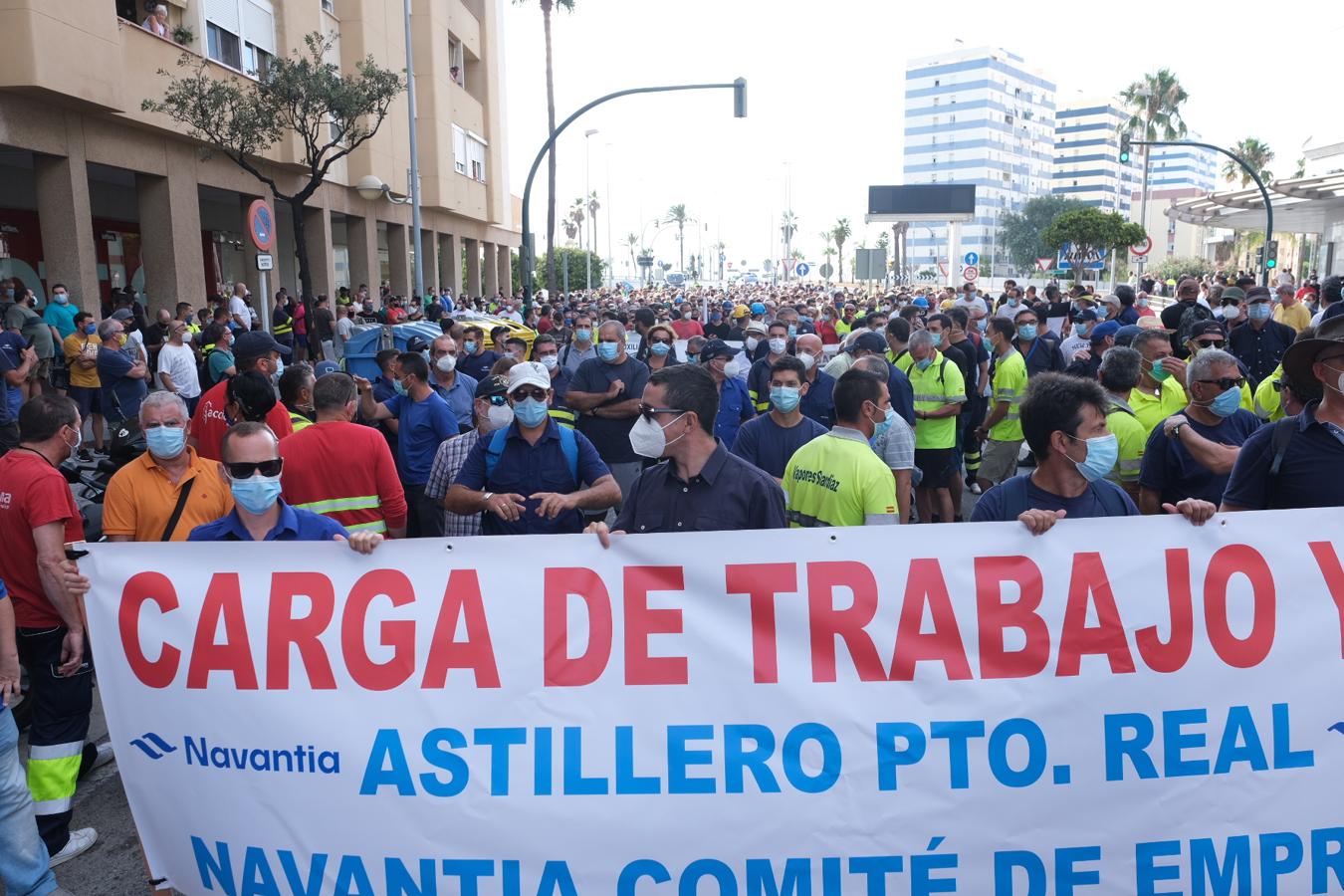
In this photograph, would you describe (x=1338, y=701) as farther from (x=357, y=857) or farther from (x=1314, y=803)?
(x=357, y=857)

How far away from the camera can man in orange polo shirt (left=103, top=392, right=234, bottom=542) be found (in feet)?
14.8

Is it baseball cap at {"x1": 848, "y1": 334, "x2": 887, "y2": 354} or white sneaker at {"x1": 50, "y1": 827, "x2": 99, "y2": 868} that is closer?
white sneaker at {"x1": 50, "y1": 827, "x2": 99, "y2": 868}

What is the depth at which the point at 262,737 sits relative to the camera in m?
3.32

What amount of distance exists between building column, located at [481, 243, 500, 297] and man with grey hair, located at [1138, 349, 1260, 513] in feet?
172

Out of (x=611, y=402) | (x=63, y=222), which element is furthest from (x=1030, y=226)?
(x=611, y=402)

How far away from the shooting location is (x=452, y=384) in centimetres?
845

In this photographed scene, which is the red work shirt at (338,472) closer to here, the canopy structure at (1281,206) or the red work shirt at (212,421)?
the red work shirt at (212,421)

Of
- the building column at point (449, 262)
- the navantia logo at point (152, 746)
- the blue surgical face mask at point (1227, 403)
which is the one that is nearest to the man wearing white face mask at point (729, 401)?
the blue surgical face mask at point (1227, 403)

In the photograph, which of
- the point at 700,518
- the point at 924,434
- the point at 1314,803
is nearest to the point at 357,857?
the point at 700,518

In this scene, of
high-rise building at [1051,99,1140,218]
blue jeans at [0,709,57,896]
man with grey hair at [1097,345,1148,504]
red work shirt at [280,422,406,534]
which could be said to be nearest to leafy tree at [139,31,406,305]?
red work shirt at [280,422,406,534]

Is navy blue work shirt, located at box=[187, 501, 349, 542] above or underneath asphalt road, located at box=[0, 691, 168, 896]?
above

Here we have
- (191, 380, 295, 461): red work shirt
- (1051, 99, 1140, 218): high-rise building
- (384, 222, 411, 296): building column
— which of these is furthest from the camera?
(1051, 99, 1140, 218): high-rise building

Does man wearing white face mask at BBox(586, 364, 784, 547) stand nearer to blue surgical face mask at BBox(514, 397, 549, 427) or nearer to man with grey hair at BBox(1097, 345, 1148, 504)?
blue surgical face mask at BBox(514, 397, 549, 427)

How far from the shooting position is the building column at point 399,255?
40.2 meters
